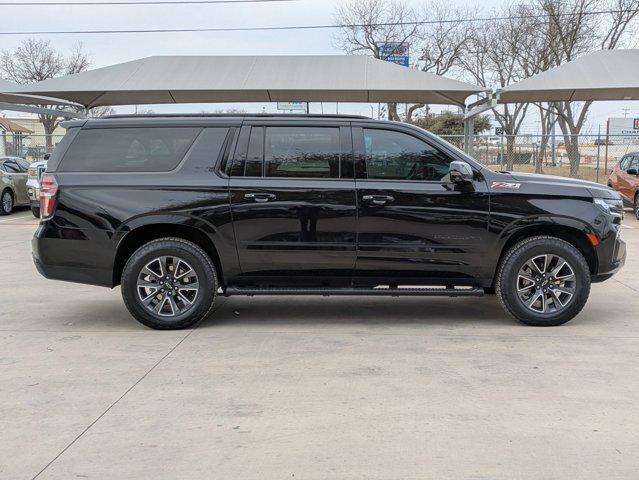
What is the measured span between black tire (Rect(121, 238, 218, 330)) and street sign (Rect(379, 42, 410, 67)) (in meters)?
36.8

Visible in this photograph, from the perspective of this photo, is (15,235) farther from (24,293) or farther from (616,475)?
(616,475)

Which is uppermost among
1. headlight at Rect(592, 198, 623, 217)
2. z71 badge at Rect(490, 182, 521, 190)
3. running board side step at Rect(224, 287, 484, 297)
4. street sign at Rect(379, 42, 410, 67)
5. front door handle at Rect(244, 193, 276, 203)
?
street sign at Rect(379, 42, 410, 67)

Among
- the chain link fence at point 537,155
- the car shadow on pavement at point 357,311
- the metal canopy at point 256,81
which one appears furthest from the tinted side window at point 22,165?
the chain link fence at point 537,155

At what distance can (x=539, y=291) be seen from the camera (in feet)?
19.1

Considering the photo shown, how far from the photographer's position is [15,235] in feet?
42.8

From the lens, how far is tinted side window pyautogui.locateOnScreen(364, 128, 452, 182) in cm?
580

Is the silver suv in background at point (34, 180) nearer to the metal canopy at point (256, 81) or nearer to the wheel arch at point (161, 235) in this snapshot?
the metal canopy at point (256, 81)

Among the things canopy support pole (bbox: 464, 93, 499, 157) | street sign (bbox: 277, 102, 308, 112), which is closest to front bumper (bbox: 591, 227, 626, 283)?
canopy support pole (bbox: 464, 93, 499, 157)

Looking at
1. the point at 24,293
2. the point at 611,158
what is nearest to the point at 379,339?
the point at 24,293

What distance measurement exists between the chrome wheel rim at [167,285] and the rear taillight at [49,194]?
1.04m

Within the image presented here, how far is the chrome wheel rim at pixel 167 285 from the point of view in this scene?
5.72 m

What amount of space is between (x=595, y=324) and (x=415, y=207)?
2.16 meters

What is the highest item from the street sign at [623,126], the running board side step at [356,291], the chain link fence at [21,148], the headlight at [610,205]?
the street sign at [623,126]

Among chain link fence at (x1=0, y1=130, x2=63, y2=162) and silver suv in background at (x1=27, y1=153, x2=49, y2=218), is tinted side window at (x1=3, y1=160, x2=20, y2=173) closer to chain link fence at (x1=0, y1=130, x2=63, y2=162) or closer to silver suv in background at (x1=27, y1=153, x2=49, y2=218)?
silver suv in background at (x1=27, y1=153, x2=49, y2=218)
